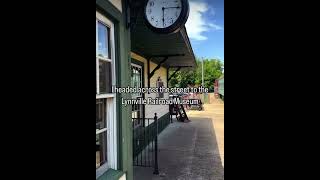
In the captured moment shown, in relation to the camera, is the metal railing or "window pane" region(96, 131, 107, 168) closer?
"window pane" region(96, 131, 107, 168)

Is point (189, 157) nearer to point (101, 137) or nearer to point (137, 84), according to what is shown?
point (137, 84)

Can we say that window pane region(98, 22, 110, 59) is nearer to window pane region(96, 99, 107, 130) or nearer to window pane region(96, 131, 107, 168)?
window pane region(96, 99, 107, 130)

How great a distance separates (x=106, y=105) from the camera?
2.56m

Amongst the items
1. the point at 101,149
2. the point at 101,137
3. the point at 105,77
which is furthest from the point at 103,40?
the point at 101,149

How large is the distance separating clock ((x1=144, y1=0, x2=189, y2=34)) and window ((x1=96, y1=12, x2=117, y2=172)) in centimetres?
40

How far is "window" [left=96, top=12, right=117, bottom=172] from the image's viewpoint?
243cm

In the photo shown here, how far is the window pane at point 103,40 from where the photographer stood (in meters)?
2.39

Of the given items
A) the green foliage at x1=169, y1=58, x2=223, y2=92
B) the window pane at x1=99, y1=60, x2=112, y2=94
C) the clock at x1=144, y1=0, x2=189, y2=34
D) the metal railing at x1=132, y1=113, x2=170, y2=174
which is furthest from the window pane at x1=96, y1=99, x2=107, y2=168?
the metal railing at x1=132, y1=113, x2=170, y2=174

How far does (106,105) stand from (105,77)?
27cm

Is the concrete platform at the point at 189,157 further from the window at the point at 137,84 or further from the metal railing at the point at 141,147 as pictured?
the window at the point at 137,84

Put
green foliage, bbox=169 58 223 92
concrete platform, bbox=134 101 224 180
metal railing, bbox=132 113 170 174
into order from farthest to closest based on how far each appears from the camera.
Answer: metal railing, bbox=132 113 170 174 → concrete platform, bbox=134 101 224 180 → green foliage, bbox=169 58 223 92
